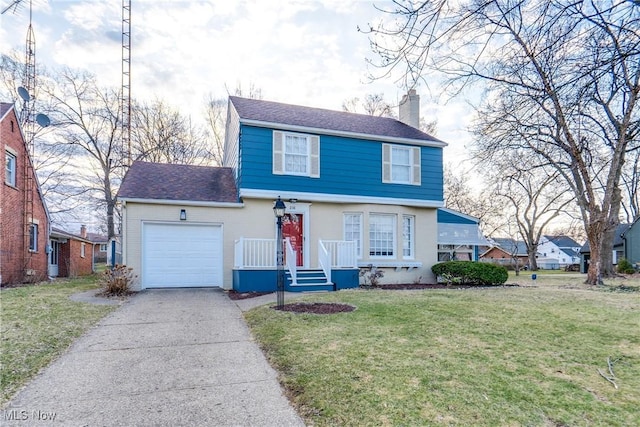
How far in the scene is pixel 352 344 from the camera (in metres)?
4.92

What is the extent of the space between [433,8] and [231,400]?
442 cm

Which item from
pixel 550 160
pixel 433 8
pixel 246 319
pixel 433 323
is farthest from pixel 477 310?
pixel 550 160

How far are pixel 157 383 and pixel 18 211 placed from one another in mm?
13843

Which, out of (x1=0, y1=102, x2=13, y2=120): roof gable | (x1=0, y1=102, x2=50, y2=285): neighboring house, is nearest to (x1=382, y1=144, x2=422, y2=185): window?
(x1=0, y1=102, x2=50, y2=285): neighboring house

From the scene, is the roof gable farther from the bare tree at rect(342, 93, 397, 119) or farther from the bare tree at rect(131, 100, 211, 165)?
the bare tree at rect(342, 93, 397, 119)

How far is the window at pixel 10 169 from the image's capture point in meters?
13.1

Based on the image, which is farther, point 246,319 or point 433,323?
point 246,319

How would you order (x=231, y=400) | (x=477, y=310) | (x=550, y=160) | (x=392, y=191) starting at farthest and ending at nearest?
1. (x=550, y=160)
2. (x=392, y=191)
3. (x=477, y=310)
4. (x=231, y=400)

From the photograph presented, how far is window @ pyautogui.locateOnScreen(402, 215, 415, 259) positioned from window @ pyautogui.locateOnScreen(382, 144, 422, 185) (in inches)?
54.5

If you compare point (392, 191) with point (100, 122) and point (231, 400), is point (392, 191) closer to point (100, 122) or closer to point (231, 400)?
point (231, 400)

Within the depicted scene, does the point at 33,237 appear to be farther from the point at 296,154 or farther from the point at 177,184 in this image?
the point at 296,154

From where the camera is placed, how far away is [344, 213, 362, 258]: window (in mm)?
13281

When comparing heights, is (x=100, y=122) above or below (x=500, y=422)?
above

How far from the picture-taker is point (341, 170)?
13.1 m
